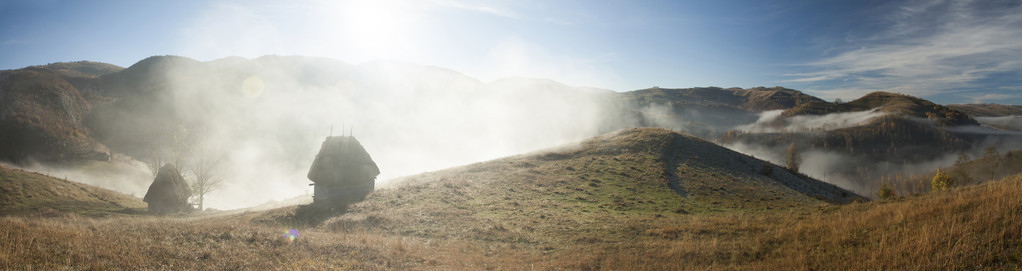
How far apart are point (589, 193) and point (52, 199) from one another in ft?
175

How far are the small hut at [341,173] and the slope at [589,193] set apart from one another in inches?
104

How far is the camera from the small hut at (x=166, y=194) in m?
37.9

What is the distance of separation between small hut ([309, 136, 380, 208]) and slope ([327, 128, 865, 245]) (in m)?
2.65

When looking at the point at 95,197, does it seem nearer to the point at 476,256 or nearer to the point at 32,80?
the point at 476,256

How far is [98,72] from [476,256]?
26221cm

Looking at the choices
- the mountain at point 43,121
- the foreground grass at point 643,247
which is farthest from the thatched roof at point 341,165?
the mountain at point 43,121

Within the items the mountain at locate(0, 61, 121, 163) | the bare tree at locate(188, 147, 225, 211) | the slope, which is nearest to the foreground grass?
the slope

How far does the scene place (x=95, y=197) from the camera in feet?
127

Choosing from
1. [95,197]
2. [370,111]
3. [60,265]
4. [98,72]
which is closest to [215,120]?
[370,111]

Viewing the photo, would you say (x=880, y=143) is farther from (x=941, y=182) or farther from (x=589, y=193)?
(x=589, y=193)

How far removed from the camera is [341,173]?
32719 millimetres

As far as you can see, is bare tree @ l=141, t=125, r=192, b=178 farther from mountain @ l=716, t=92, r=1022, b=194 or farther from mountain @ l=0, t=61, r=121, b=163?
mountain @ l=716, t=92, r=1022, b=194

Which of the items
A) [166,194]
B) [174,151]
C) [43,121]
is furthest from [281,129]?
[166,194]

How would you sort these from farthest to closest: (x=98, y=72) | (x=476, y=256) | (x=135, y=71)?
(x=98, y=72) < (x=135, y=71) < (x=476, y=256)
